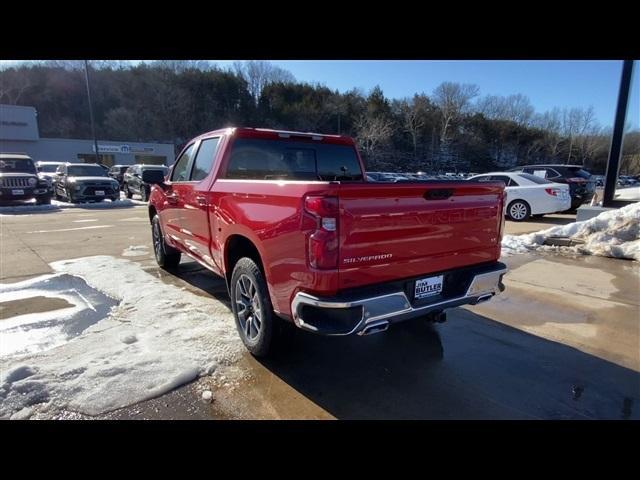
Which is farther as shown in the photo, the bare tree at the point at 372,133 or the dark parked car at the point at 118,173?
the bare tree at the point at 372,133

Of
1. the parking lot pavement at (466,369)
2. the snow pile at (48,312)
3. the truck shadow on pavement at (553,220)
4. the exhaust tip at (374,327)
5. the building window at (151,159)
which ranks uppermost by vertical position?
the building window at (151,159)

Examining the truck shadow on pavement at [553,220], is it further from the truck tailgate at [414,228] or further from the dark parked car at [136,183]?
the dark parked car at [136,183]

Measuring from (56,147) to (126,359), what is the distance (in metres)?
48.5

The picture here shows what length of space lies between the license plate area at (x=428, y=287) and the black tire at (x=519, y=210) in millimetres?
10372

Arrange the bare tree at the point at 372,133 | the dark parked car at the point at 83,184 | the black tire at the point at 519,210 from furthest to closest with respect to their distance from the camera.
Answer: the bare tree at the point at 372,133 → the dark parked car at the point at 83,184 → the black tire at the point at 519,210

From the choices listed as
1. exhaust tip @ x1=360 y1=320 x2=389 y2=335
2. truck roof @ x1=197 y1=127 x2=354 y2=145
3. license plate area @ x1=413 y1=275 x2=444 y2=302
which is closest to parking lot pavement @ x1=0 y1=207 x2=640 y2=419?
exhaust tip @ x1=360 y1=320 x2=389 y2=335

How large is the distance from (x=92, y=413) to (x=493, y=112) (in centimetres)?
9164

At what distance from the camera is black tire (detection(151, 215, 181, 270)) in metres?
6.04

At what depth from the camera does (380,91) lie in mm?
73875

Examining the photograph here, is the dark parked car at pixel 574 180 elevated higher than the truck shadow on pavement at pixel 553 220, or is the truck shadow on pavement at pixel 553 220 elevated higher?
the dark parked car at pixel 574 180

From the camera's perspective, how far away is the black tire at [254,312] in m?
3.01

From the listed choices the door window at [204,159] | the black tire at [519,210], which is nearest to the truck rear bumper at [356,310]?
the door window at [204,159]

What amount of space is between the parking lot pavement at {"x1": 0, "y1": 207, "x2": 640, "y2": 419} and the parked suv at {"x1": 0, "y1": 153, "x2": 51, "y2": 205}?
555 inches
